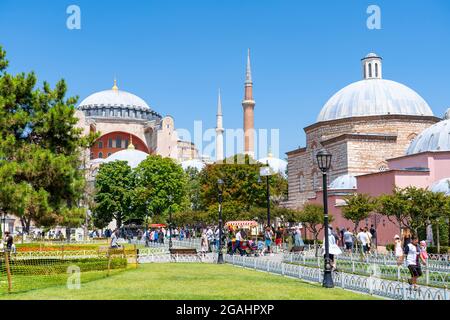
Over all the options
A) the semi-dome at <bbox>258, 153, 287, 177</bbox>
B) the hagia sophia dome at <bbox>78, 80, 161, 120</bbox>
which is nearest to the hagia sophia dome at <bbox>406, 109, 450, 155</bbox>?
the semi-dome at <bbox>258, 153, 287, 177</bbox>

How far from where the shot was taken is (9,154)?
1536 cm

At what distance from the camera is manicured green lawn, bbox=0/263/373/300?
993 cm

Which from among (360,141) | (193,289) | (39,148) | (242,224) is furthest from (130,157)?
(193,289)

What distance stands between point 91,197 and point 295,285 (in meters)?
37.6

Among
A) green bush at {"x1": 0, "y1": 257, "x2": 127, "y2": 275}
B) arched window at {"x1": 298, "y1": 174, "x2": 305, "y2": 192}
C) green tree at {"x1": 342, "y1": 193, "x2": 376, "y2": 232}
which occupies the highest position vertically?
arched window at {"x1": 298, "y1": 174, "x2": 305, "y2": 192}

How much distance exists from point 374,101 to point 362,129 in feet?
8.76

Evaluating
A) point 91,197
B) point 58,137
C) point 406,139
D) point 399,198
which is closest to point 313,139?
point 406,139

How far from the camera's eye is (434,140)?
31812 mm

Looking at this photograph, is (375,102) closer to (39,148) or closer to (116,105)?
(39,148)

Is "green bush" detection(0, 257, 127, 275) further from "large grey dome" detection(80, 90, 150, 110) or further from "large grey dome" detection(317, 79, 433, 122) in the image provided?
"large grey dome" detection(80, 90, 150, 110)

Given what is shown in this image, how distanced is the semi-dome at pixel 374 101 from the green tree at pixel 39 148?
92.8ft

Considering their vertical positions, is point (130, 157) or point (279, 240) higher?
point (130, 157)

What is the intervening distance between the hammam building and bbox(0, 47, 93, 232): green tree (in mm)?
23840

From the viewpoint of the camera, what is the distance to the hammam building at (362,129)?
38.7m
